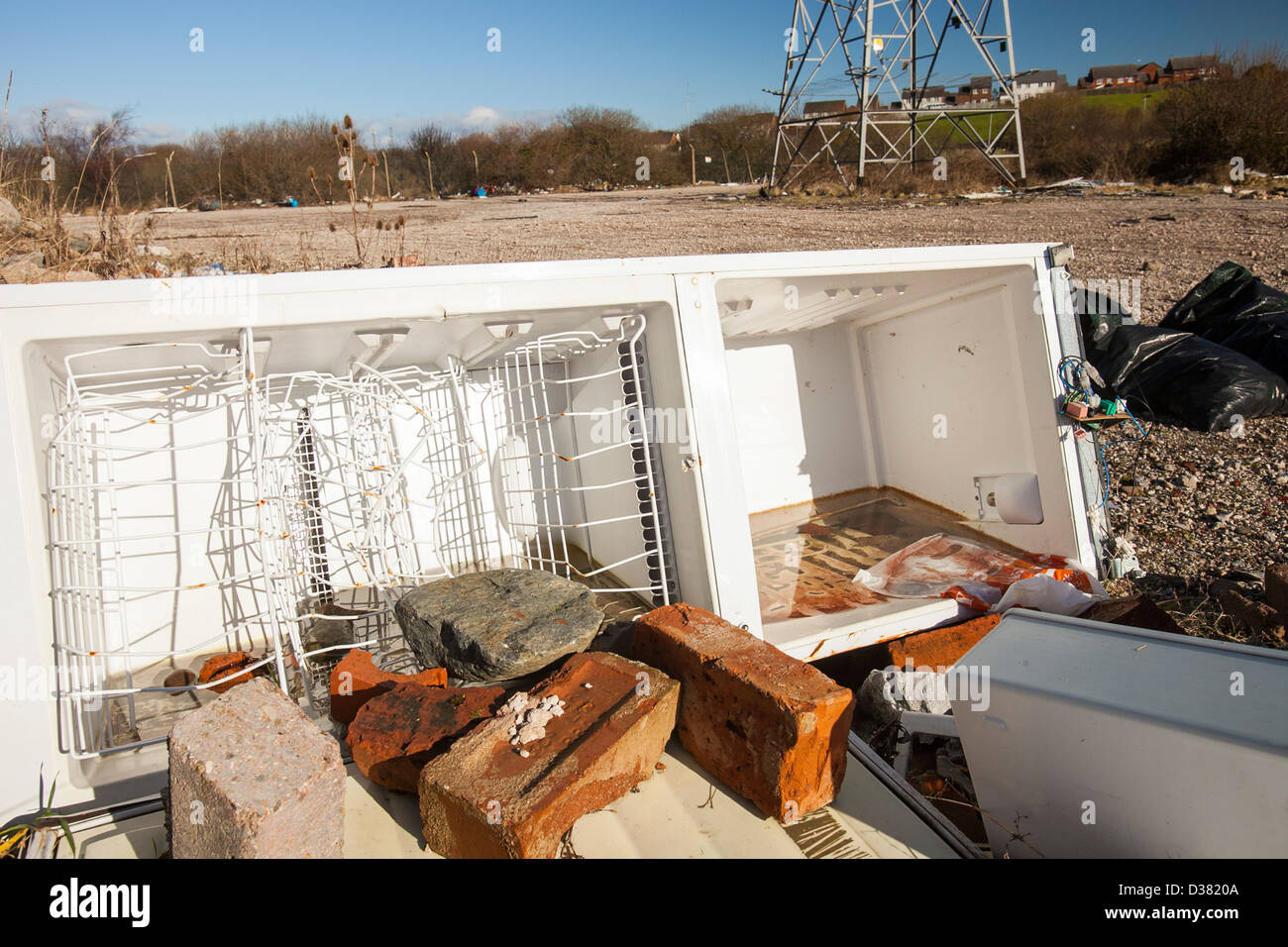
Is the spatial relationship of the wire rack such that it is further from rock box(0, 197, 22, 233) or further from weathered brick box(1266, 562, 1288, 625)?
rock box(0, 197, 22, 233)

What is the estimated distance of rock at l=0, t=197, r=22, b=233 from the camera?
455 centimetres

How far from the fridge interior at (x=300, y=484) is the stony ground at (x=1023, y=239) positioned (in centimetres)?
208

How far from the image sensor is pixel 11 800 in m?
1.60

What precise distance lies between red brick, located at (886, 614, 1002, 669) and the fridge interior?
74cm

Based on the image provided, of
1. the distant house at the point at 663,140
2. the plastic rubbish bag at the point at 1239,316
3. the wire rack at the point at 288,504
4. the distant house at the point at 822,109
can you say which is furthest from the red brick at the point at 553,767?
the distant house at the point at 663,140

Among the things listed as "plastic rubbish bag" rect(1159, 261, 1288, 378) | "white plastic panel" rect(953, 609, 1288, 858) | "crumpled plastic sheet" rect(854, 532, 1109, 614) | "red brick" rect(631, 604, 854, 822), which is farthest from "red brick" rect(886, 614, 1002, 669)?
"plastic rubbish bag" rect(1159, 261, 1288, 378)

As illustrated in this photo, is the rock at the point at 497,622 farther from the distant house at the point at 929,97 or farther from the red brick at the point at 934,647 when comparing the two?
the distant house at the point at 929,97

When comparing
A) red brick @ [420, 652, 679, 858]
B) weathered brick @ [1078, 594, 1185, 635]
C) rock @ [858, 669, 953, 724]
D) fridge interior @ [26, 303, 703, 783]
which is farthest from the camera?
weathered brick @ [1078, 594, 1185, 635]

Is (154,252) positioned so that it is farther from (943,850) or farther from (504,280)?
(943,850)

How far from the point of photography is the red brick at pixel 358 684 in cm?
191

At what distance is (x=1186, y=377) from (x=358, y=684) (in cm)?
464

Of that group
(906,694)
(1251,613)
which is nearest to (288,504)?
(906,694)

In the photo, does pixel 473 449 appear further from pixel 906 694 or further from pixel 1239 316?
pixel 1239 316

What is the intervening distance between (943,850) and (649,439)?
4.48 ft
